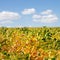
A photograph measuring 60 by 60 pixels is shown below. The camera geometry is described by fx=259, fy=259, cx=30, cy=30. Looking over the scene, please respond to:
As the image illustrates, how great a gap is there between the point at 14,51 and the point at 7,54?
74 centimetres

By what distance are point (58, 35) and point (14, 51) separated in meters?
2.63

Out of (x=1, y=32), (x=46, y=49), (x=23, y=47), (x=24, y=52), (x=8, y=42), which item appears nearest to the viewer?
(x=46, y=49)

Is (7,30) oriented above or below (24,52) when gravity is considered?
above

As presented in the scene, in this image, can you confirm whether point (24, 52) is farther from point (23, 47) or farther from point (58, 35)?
point (58, 35)

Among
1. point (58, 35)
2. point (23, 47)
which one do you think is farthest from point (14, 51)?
point (58, 35)

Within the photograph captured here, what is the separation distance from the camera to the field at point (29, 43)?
39.8ft

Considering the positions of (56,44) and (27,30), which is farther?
(27,30)

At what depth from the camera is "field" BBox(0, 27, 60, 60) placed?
1214 cm

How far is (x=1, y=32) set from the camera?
1673 centimetres

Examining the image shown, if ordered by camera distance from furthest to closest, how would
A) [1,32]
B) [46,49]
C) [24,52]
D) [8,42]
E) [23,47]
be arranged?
1. [1,32]
2. [8,42]
3. [23,47]
4. [24,52]
5. [46,49]

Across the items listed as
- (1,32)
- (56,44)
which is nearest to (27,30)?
(1,32)

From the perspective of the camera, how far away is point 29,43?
13.8 metres

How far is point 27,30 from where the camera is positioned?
15.6 m

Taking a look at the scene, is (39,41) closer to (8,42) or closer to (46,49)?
(46,49)
